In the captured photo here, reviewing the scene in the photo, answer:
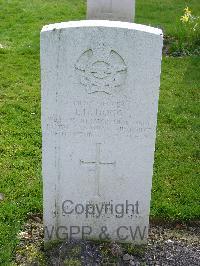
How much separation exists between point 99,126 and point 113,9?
18.7 ft

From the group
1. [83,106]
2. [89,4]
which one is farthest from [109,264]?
[89,4]

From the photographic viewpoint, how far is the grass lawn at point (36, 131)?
4.97 m

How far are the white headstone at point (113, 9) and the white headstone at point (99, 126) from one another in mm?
5555

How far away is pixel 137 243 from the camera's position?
4.47 m

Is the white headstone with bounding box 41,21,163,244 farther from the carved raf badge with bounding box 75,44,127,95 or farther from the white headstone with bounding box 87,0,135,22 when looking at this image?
the white headstone with bounding box 87,0,135,22

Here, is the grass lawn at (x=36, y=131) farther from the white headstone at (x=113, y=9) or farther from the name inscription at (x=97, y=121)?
the name inscription at (x=97, y=121)

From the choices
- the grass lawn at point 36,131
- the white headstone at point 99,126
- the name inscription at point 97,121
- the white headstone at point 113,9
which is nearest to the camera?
the white headstone at point 99,126

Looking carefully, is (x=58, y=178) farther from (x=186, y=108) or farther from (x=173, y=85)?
(x=173, y=85)

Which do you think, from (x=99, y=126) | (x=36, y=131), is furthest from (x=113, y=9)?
(x=99, y=126)

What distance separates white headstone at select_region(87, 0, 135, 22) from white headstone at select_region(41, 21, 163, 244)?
555 cm

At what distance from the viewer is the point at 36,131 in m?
6.27

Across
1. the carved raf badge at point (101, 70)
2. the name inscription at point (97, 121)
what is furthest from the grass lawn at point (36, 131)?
the carved raf badge at point (101, 70)

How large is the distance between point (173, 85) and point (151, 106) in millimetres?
3901

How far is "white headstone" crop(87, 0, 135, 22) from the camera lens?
30.1 feet
